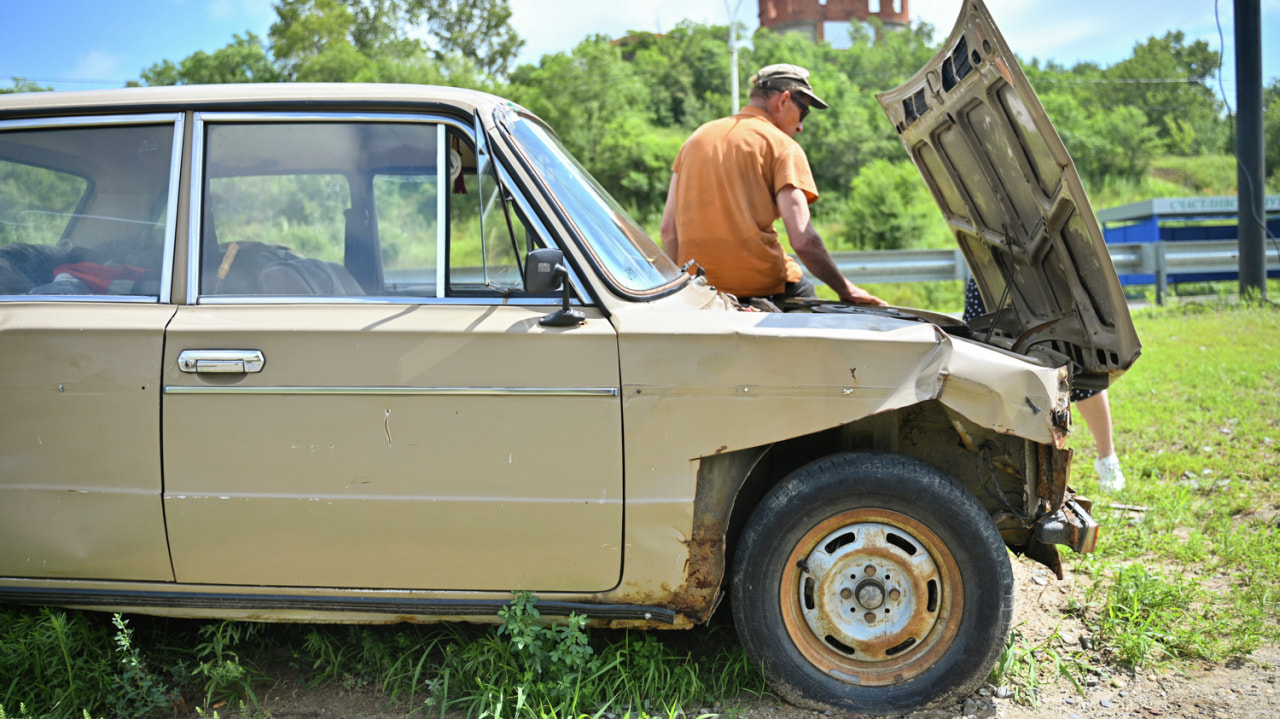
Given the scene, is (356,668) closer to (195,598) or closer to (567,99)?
(195,598)

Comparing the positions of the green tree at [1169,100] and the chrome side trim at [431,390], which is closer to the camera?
the chrome side trim at [431,390]

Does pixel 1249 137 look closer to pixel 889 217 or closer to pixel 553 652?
pixel 889 217

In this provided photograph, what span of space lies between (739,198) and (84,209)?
269cm

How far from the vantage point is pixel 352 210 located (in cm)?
329

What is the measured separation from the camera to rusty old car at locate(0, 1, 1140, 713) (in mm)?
2666

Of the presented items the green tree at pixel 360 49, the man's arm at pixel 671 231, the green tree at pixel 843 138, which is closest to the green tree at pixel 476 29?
the green tree at pixel 360 49

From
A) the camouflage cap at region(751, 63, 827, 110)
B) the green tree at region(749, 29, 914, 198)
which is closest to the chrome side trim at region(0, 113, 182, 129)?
the camouflage cap at region(751, 63, 827, 110)

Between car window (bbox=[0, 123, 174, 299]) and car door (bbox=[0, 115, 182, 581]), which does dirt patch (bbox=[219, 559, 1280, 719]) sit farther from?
car window (bbox=[0, 123, 174, 299])

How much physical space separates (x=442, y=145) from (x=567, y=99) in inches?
1085

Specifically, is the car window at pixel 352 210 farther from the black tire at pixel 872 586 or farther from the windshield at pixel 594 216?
the black tire at pixel 872 586

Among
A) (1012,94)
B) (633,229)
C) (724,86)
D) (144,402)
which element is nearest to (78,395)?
(144,402)

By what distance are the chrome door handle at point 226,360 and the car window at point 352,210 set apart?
0.27 meters

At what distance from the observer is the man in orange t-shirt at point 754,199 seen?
421 centimetres

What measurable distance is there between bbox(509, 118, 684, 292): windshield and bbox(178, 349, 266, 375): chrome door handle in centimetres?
103
